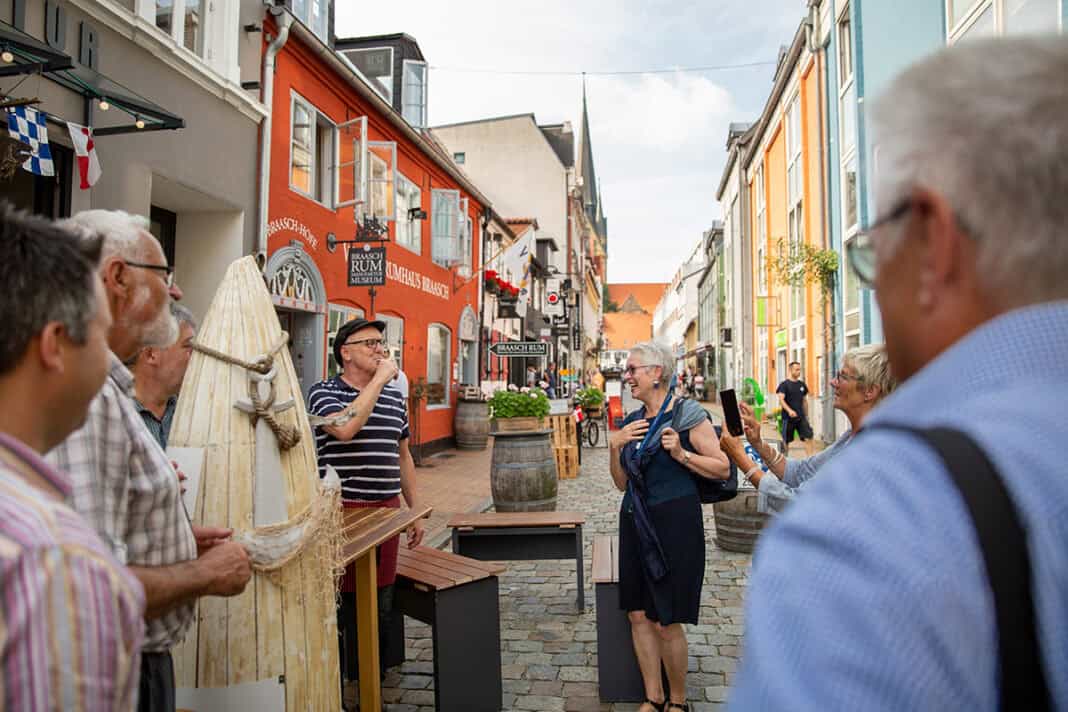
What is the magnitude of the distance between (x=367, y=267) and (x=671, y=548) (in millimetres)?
8248

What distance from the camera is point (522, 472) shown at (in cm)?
740

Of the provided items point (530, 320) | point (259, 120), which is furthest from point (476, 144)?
point (259, 120)

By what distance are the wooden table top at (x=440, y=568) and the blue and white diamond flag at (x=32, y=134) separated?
3.67 m

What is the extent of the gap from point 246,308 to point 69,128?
434cm

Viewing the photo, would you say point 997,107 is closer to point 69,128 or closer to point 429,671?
point 429,671

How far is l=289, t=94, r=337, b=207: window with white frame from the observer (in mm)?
9797

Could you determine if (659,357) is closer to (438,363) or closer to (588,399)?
(588,399)

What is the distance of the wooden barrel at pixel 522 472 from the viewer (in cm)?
741

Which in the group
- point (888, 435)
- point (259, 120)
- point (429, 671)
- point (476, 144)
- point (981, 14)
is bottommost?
point (429, 671)

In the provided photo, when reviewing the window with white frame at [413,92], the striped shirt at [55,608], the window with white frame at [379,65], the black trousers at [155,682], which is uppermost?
the window with white frame at [379,65]

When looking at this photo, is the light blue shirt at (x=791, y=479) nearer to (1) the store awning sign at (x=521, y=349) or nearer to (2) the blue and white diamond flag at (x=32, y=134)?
(2) the blue and white diamond flag at (x=32, y=134)

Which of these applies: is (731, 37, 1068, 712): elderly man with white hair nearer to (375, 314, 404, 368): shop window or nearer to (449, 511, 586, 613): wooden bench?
(449, 511, 586, 613): wooden bench

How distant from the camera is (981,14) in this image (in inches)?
341

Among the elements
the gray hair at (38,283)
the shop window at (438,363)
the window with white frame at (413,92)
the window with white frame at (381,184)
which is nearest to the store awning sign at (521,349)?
the window with white frame at (381,184)
